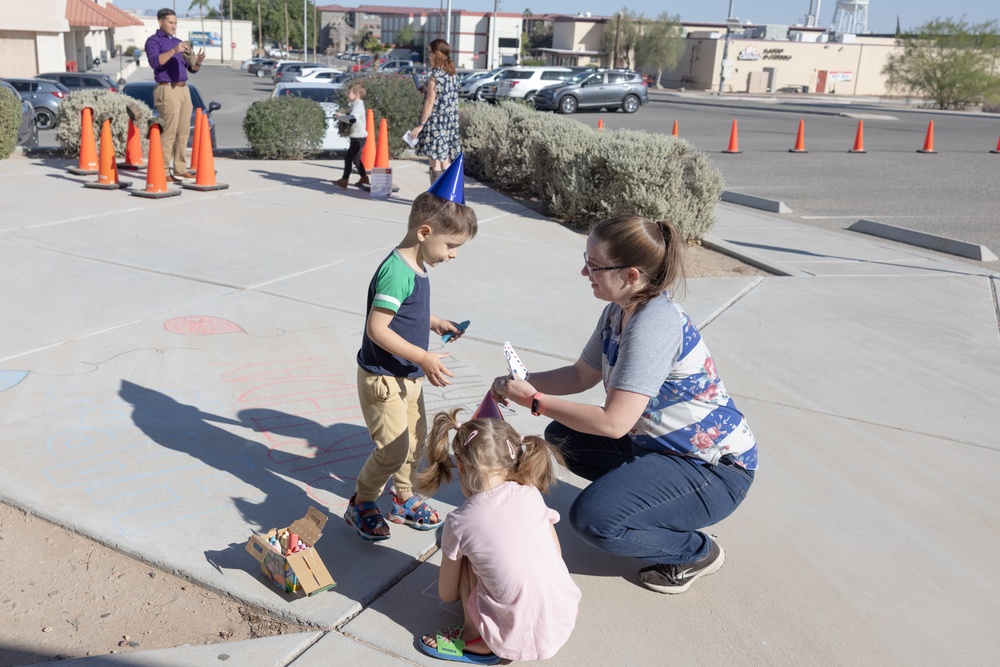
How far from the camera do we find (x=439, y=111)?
9688 millimetres

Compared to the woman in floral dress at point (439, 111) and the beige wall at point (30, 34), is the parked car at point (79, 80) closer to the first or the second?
the beige wall at point (30, 34)

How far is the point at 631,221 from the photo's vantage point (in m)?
2.98

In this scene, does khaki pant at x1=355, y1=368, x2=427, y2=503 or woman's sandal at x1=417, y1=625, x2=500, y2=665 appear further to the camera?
khaki pant at x1=355, y1=368, x2=427, y2=503

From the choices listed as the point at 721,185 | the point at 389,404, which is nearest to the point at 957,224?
the point at 721,185

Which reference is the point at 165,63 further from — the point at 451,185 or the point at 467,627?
the point at 467,627

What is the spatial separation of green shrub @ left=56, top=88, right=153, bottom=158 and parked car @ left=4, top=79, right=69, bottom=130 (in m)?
12.5

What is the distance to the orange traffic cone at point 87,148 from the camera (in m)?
10.4

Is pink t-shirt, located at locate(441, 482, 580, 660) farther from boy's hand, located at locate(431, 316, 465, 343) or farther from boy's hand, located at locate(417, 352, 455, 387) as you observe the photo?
boy's hand, located at locate(431, 316, 465, 343)

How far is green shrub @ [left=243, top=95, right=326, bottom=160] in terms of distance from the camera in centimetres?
1259

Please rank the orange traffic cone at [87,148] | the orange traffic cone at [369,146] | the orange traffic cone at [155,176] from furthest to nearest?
1. the orange traffic cone at [369,146]
2. the orange traffic cone at [87,148]
3. the orange traffic cone at [155,176]

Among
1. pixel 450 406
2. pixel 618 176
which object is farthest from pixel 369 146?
pixel 450 406

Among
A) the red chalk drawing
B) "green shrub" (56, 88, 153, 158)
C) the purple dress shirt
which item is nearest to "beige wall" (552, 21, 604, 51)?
"green shrub" (56, 88, 153, 158)

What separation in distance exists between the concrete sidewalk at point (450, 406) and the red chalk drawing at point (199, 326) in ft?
0.06

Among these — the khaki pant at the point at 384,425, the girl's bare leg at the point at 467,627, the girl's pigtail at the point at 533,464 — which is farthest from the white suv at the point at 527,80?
the girl's bare leg at the point at 467,627
